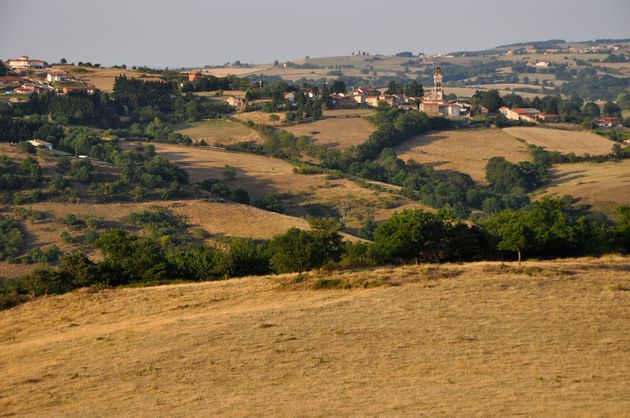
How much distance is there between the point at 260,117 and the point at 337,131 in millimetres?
11589

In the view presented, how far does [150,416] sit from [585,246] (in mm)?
29275

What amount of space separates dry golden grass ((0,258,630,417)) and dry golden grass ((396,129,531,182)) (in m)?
69.7

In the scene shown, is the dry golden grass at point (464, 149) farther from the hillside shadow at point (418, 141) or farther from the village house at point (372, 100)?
the village house at point (372, 100)

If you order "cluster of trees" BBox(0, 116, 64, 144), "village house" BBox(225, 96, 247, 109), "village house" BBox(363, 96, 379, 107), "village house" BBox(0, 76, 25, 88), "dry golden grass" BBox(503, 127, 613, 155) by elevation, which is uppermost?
"village house" BBox(0, 76, 25, 88)

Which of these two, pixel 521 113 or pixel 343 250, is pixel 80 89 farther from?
pixel 343 250

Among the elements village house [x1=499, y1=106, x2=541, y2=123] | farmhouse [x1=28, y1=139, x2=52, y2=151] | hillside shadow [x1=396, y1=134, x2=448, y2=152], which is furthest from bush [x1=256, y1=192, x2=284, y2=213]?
village house [x1=499, y1=106, x2=541, y2=123]

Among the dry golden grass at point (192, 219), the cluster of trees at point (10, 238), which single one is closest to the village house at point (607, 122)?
the dry golden grass at point (192, 219)

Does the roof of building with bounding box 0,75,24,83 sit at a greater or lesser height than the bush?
greater

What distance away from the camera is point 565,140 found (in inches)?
4616

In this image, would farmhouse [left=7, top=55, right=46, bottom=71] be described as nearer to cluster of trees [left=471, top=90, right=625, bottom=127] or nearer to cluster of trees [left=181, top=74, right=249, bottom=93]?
cluster of trees [left=181, top=74, right=249, bottom=93]

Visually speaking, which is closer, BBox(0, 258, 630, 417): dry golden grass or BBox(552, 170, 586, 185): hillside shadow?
BBox(0, 258, 630, 417): dry golden grass

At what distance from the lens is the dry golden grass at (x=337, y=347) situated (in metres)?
23.2

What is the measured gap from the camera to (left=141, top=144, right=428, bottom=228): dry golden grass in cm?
8275

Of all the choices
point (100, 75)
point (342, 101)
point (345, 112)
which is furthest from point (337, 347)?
point (100, 75)
